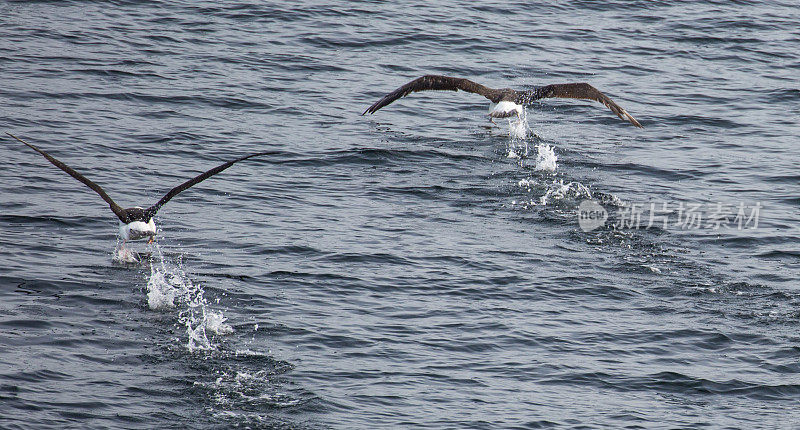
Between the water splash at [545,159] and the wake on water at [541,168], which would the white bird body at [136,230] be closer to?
the wake on water at [541,168]

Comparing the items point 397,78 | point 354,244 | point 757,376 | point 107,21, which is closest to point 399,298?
point 354,244

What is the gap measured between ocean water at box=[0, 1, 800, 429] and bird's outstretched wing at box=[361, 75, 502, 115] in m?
0.84

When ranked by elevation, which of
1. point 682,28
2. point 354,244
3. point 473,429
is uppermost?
point 682,28

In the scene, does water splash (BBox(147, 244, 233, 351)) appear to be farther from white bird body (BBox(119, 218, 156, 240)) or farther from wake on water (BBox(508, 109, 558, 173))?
wake on water (BBox(508, 109, 558, 173))

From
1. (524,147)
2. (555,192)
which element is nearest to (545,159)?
(524,147)

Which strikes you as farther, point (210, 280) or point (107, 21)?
point (107, 21)

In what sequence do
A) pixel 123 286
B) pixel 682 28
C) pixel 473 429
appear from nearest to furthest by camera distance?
pixel 473 429 < pixel 123 286 < pixel 682 28

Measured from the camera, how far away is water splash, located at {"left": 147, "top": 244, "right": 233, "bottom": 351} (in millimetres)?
11656

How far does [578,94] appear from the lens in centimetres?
1883

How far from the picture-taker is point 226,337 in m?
11.7

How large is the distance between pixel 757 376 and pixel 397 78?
1327 cm

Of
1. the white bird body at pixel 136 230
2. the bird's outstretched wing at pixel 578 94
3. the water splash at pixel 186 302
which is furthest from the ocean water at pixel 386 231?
the bird's outstretched wing at pixel 578 94

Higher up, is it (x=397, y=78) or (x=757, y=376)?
(x=397, y=78)

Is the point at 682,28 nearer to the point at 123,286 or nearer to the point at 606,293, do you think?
the point at 606,293
